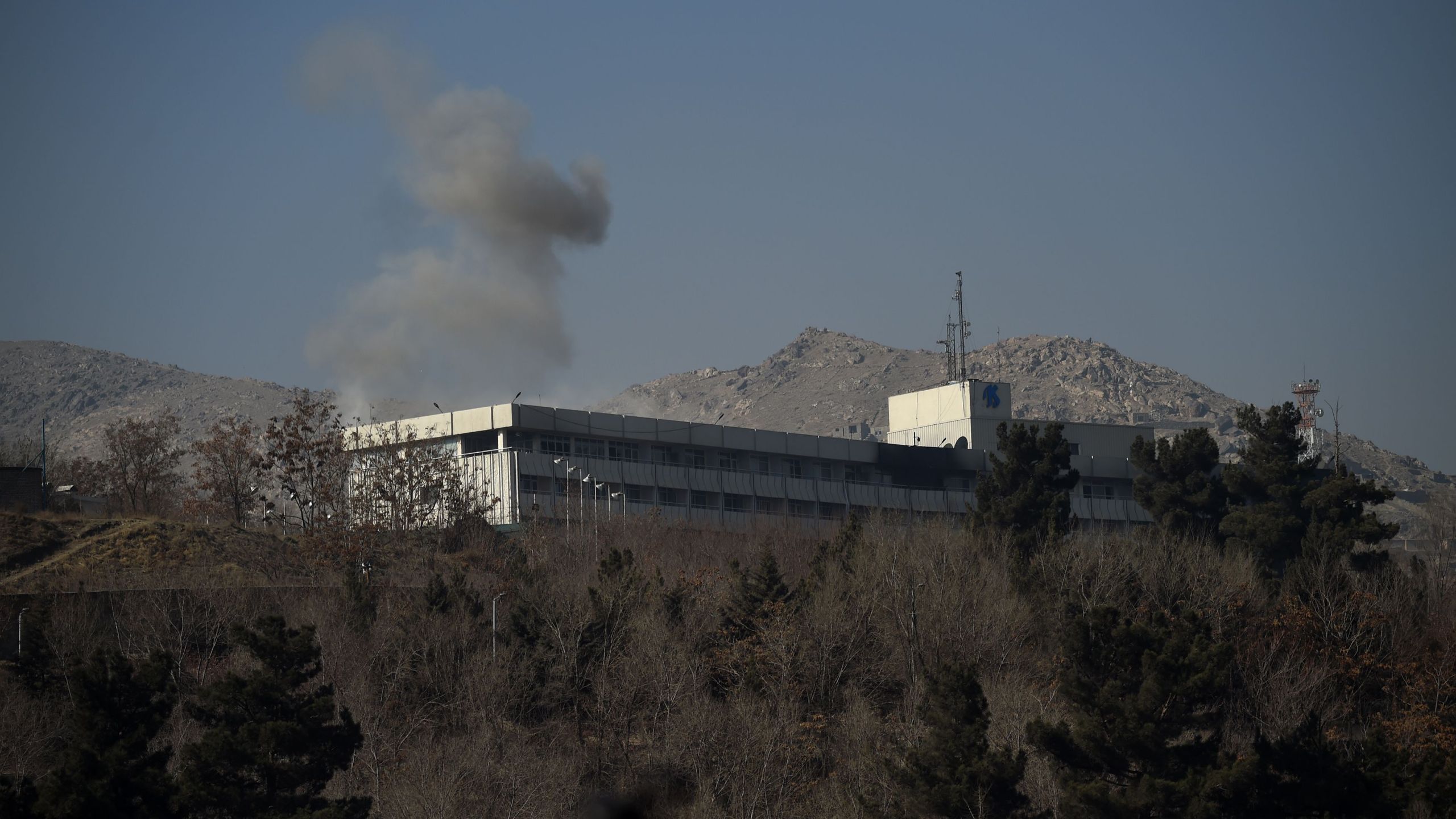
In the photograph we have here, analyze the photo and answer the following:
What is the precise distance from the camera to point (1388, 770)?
37.5m

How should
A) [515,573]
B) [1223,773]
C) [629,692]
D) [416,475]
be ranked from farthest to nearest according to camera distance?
[416,475] < [515,573] < [629,692] < [1223,773]

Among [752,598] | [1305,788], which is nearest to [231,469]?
[752,598]

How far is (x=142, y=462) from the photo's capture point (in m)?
82.0

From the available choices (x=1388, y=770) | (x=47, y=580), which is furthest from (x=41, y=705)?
(x=1388, y=770)

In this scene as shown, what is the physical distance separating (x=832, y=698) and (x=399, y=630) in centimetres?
1376

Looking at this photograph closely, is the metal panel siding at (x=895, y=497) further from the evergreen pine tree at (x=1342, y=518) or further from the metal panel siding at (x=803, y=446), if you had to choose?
the evergreen pine tree at (x=1342, y=518)

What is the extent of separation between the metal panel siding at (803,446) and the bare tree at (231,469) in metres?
28.6

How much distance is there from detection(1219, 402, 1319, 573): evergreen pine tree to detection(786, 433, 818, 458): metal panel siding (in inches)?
1021

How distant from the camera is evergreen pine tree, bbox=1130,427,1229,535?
2657 inches

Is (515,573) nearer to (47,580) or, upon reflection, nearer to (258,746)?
(47,580)

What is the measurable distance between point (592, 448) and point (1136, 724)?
47.4 meters

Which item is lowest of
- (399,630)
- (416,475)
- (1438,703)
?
(1438,703)

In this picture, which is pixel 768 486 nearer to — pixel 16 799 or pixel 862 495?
pixel 862 495

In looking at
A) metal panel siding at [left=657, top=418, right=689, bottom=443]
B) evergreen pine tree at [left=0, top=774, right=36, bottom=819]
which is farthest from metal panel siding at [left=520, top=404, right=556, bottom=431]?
evergreen pine tree at [left=0, top=774, right=36, bottom=819]
